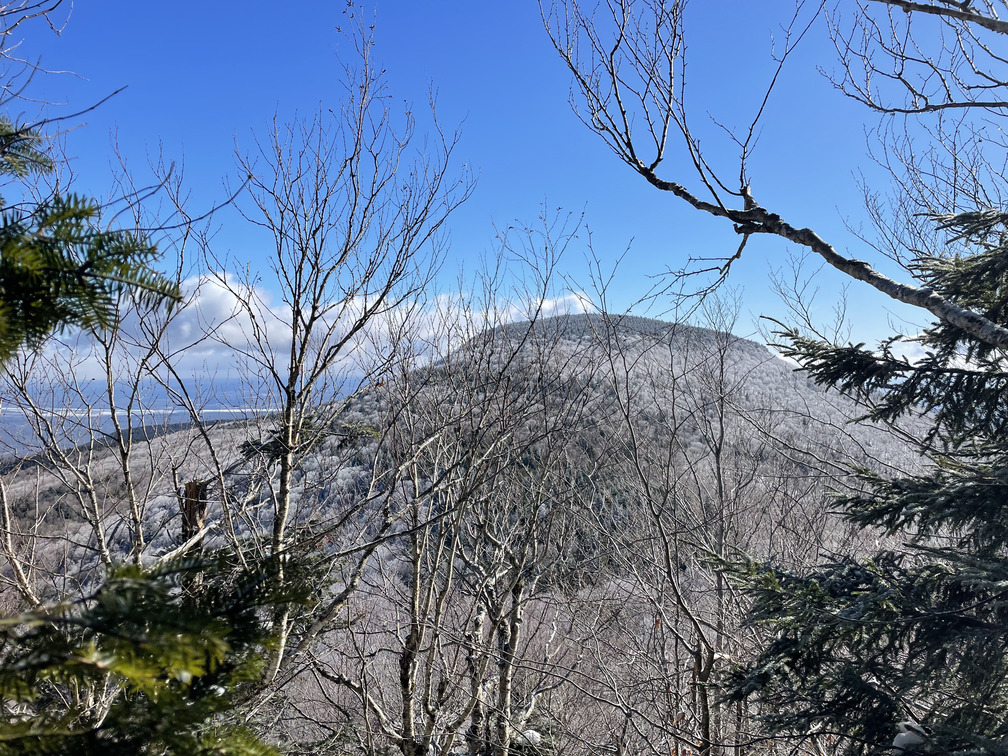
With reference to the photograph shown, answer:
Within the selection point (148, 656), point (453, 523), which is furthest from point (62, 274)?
point (453, 523)

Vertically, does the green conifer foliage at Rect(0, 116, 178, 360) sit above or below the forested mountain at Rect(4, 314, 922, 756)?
above

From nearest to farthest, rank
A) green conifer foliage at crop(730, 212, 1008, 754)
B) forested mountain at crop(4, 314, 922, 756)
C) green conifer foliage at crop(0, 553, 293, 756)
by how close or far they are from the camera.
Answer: green conifer foliage at crop(0, 553, 293, 756), green conifer foliage at crop(730, 212, 1008, 754), forested mountain at crop(4, 314, 922, 756)

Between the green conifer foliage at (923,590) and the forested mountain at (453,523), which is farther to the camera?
the forested mountain at (453,523)

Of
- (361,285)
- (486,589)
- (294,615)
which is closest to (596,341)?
(361,285)

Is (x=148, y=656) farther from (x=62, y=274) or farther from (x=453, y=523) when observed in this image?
(x=453, y=523)

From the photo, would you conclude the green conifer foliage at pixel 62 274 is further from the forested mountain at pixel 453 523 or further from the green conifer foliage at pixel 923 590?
the green conifer foliage at pixel 923 590

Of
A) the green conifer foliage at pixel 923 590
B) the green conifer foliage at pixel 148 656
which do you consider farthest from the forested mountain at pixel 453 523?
the green conifer foliage at pixel 148 656

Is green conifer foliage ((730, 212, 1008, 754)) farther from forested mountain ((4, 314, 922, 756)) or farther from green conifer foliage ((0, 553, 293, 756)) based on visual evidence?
green conifer foliage ((0, 553, 293, 756))

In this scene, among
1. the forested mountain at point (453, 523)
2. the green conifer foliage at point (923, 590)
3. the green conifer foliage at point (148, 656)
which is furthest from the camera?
the forested mountain at point (453, 523)

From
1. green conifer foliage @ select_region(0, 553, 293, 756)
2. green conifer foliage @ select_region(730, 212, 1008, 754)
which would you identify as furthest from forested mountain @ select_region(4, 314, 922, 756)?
green conifer foliage @ select_region(0, 553, 293, 756)

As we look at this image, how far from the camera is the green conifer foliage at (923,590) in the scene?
266 cm

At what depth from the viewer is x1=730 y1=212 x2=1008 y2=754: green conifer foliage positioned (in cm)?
266

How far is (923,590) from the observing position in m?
2.93

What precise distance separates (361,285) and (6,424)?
12.2 feet
